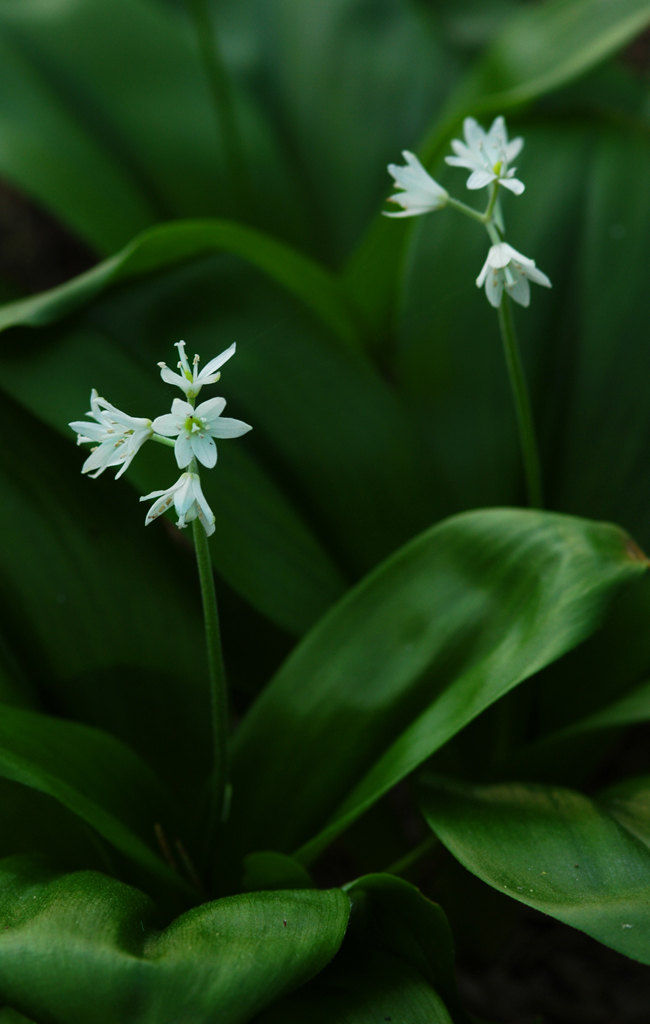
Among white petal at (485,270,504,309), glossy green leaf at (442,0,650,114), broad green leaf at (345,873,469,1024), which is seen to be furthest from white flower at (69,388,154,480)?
glossy green leaf at (442,0,650,114)

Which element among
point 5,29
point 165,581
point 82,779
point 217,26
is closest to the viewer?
point 82,779

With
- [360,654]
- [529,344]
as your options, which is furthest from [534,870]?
[529,344]

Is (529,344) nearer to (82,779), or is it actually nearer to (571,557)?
(571,557)

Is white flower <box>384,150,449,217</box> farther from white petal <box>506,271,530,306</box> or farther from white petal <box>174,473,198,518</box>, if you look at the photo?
white petal <box>174,473,198,518</box>

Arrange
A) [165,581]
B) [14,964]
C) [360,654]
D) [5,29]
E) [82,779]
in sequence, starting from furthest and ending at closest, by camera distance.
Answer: [5,29], [165,581], [360,654], [82,779], [14,964]

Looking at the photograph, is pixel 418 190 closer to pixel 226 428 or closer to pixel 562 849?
pixel 226 428

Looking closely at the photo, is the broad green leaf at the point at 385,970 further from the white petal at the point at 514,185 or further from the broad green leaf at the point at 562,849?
the white petal at the point at 514,185

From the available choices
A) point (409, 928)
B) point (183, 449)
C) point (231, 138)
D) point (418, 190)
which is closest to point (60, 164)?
point (231, 138)

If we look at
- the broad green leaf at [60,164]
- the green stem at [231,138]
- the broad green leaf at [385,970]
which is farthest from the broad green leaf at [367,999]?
the green stem at [231,138]
